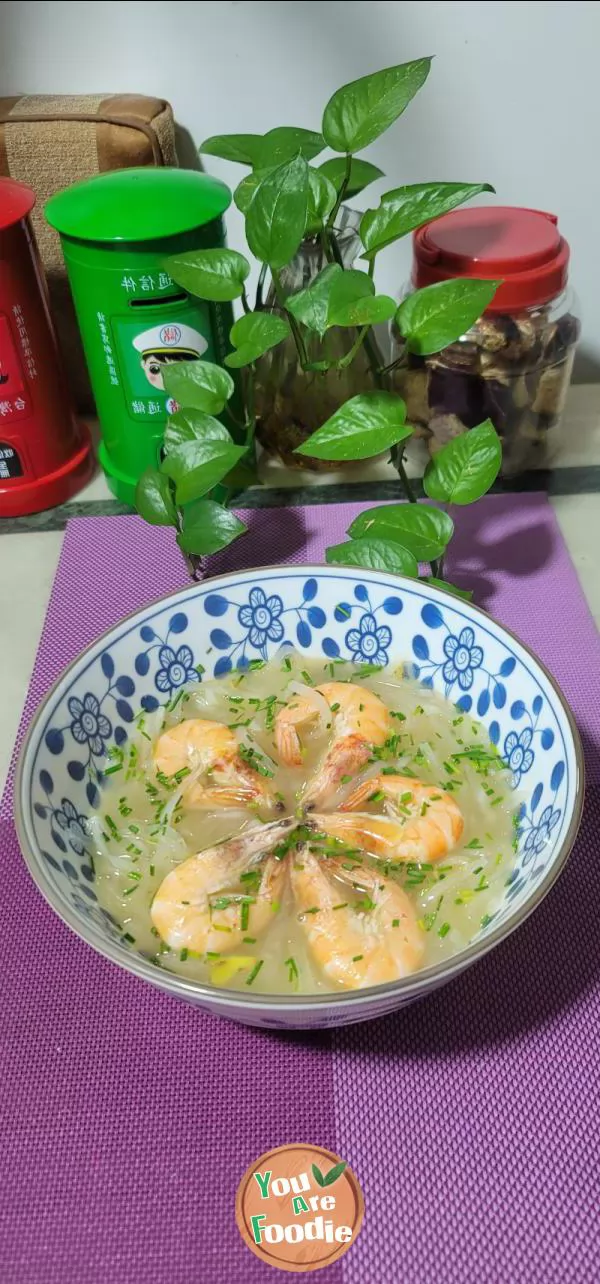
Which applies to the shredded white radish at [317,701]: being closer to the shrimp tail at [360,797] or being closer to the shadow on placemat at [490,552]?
the shrimp tail at [360,797]

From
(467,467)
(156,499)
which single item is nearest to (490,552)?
(467,467)

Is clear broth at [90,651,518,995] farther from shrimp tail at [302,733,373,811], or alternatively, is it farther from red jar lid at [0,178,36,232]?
red jar lid at [0,178,36,232]

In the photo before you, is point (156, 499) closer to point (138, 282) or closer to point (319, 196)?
point (138, 282)

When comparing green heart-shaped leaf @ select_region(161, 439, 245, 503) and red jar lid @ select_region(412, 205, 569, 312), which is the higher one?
red jar lid @ select_region(412, 205, 569, 312)

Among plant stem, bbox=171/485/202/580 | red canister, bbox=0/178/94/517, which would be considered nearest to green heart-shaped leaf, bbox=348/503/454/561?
plant stem, bbox=171/485/202/580

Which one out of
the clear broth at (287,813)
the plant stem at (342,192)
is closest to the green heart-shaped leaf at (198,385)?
the plant stem at (342,192)
